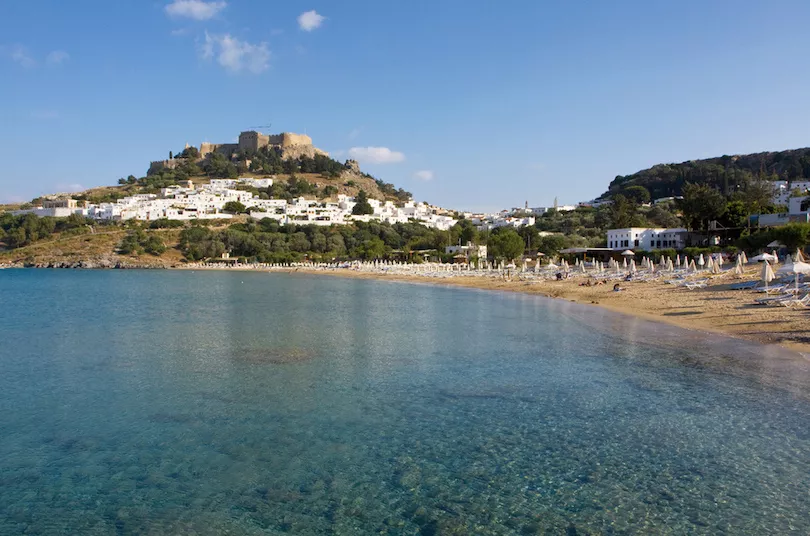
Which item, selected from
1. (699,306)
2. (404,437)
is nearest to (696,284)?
(699,306)

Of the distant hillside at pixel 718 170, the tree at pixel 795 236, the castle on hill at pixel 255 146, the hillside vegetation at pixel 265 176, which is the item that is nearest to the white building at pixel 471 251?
the tree at pixel 795 236

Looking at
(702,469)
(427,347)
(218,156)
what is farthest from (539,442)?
(218,156)

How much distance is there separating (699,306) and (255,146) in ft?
444

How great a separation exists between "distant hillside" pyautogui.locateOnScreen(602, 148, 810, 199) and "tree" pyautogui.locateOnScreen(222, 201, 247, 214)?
79.5 m

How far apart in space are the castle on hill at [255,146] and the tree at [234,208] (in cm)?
3707

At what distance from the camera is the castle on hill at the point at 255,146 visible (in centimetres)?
14525

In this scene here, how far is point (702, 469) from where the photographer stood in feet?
27.3

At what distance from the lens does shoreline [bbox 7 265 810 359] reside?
59.1 ft

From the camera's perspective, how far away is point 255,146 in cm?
14525

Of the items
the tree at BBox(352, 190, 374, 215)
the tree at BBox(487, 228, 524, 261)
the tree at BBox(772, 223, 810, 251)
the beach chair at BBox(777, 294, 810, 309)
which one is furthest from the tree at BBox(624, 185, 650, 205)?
the beach chair at BBox(777, 294, 810, 309)

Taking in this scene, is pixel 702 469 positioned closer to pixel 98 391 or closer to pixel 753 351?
pixel 753 351

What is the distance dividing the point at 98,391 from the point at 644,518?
11.4m

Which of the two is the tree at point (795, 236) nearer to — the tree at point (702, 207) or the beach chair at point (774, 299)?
the beach chair at point (774, 299)

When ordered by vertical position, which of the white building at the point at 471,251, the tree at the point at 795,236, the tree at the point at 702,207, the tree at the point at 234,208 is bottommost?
the white building at the point at 471,251
